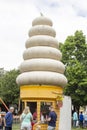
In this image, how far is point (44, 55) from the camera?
2783 cm

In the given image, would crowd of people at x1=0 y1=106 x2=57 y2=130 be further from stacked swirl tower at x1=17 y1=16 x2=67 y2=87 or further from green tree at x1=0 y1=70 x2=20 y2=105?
green tree at x1=0 y1=70 x2=20 y2=105

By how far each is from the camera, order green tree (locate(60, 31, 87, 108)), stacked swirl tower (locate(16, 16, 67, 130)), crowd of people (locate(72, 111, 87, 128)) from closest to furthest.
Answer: stacked swirl tower (locate(16, 16, 67, 130))
crowd of people (locate(72, 111, 87, 128))
green tree (locate(60, 31, 87, 108))

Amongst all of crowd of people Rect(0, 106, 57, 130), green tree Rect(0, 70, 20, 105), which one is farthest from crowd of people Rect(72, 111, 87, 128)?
green tree Rect(0, 70, 20, 105)

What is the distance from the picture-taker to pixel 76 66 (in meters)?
49.5

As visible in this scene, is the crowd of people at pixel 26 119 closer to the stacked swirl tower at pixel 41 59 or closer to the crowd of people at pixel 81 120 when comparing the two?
the stacked swirl tower at pixel 41 59

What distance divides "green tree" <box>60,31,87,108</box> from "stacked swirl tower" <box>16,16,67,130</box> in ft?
64.5

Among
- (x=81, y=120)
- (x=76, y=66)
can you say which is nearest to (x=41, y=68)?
(x=81, y=120)

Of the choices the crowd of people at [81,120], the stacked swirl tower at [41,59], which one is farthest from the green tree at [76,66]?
the stacked swirl tower at [41,59]

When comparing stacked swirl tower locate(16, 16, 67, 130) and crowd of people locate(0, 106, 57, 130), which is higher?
stacked swirl tower locate(16, 16, 67, 130)

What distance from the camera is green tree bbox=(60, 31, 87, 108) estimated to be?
4834 centimetres

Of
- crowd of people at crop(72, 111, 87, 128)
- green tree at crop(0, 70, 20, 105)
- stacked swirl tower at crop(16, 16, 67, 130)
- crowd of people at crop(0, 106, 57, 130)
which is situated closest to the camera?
crowd of people at crop(0, 106, 57, 130)

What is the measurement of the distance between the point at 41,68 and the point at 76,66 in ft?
74.0

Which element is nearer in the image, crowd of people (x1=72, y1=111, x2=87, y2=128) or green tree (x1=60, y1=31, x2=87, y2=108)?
crowd of people (x1=72, y1=111, x2=87, y2=128)

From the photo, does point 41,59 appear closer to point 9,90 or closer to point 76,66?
point 76,66
